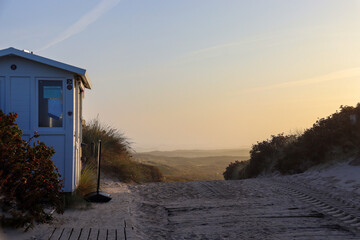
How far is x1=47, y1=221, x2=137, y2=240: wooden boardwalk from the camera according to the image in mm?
6539

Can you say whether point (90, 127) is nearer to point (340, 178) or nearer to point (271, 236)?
point (340, 178)

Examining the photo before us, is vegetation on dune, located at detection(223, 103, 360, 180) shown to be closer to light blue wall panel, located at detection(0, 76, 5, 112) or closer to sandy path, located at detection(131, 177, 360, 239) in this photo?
sandy path, located at detection(131, 177, 360, 239)

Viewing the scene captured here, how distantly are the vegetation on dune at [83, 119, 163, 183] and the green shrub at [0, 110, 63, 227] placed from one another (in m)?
6.21

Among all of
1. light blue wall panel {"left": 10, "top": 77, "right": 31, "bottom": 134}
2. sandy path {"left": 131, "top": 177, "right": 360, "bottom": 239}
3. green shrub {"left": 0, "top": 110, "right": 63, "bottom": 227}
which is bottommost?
sandy path {"left": 131, "top": 177, "right": 360, "bottom": 239}

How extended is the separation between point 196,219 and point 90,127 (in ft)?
30.0

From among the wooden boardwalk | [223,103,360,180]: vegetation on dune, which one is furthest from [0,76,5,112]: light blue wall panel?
[223,103,360,180]: vegetation on dune

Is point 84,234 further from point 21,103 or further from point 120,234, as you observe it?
point 21,103

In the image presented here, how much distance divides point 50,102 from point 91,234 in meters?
3.77

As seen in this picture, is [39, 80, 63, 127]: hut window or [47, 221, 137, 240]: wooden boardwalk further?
[39, 80, 63, 127]: hut window

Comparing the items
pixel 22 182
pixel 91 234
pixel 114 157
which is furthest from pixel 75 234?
pixel 114 157

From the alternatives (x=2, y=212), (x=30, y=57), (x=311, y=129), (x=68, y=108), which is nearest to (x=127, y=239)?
(x=2, y=212)

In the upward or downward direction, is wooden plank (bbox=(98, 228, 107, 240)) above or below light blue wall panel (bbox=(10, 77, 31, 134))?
below

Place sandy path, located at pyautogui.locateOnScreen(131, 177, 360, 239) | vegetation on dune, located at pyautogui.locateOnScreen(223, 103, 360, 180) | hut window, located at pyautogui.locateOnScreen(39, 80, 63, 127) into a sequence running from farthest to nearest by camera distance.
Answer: vegetation on dune, located at pyautogui.locateOnScreen(223, 103, 360, 180) < hut window, located at pyautogui.locateOnScreen(39, 80, 63, 127) < sandy path, located at pyautogui.locateOnScreen(131, 177, 360, 239)

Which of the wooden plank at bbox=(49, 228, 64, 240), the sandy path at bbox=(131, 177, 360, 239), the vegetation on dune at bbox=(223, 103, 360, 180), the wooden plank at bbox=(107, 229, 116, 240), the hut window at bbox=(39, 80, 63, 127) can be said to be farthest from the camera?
the vegetation on dune at bbox=(223, 103, 360, 180)
